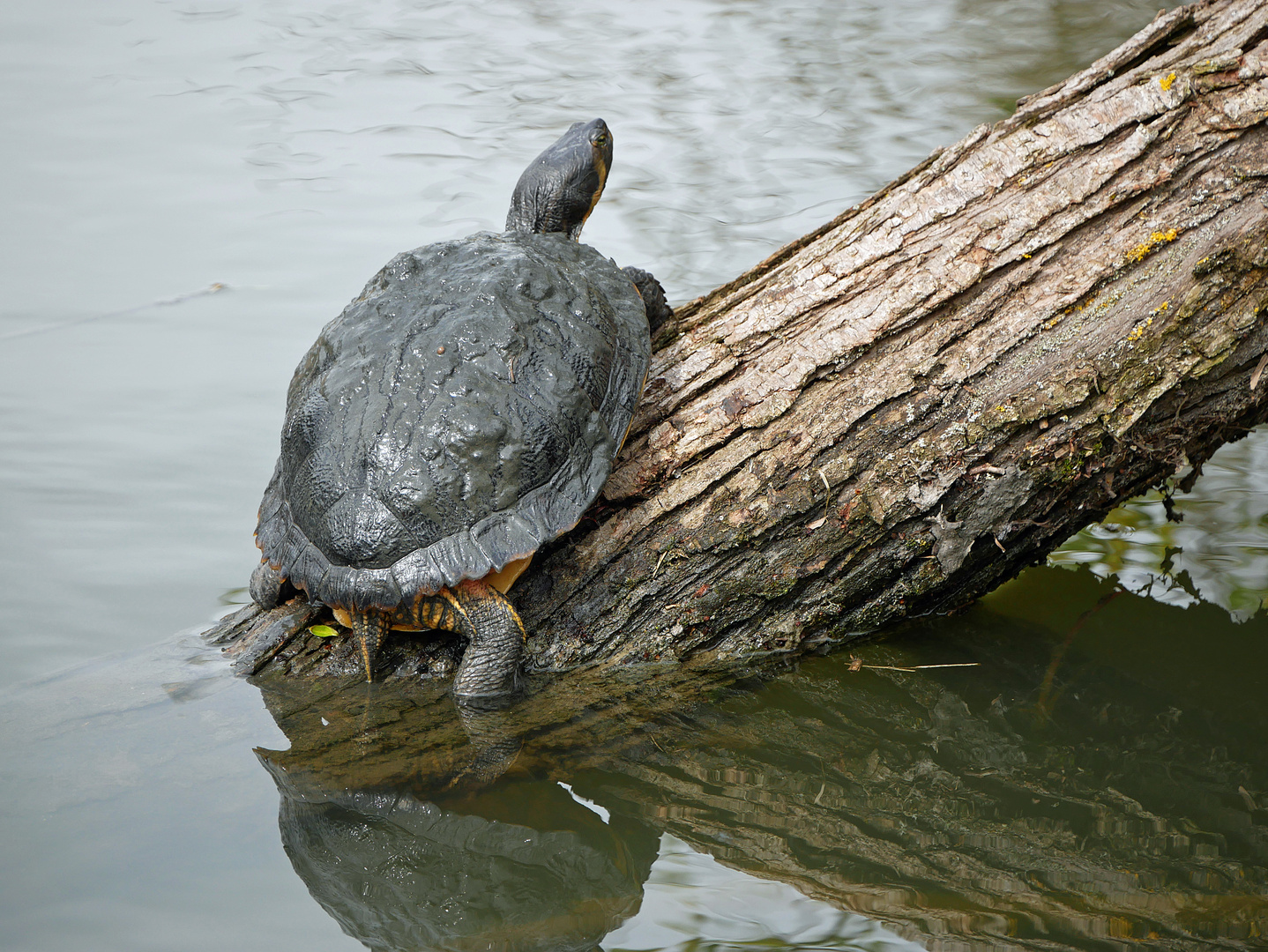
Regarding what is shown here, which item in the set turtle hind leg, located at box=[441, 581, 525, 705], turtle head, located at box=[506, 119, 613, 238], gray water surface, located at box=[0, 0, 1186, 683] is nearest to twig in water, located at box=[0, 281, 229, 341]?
gray water surface, located at box=[0, 0, 1186, 683]

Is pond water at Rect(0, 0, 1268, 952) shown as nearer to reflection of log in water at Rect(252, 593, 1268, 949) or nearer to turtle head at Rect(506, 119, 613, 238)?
reflection of log in water at Rect(252, 593, 1268, 949)

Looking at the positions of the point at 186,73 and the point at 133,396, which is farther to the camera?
the point at 186,73

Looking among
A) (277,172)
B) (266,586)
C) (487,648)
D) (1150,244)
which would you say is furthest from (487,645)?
(277,172)

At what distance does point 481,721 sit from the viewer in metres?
2.63

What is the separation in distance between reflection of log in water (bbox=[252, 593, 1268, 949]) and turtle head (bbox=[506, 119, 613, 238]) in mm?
1829

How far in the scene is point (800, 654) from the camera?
3004 mm

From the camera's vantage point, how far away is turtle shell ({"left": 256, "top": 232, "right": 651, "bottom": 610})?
2459 mm

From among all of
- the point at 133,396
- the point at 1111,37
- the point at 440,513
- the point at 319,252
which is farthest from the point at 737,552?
the point at 1111,37

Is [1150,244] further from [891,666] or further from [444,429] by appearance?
[444,429]

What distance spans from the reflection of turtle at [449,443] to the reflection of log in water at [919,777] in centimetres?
27

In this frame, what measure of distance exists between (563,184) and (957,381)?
5.70ft

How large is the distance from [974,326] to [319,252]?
172 inches

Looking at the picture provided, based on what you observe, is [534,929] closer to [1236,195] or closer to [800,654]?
[800,654]

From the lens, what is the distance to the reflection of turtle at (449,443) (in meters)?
2.46
